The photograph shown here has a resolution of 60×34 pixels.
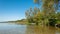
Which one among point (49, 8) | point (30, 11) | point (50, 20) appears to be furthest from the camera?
point (30, 11)

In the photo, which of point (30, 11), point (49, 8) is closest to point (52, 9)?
point (49, 8)

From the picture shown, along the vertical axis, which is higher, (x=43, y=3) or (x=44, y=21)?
(x=43, y=3)

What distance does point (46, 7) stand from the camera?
32.2 m

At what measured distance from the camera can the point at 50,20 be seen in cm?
3466

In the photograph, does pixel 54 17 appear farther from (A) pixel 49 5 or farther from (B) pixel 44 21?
(A) pixel 49 5

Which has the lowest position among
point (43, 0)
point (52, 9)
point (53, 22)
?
point (53, 22)

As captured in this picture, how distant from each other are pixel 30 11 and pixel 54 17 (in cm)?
1801

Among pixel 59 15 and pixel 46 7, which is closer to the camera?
pixel 46 7

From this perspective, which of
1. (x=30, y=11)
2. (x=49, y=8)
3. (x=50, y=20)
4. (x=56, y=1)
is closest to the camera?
(x=56, y=1)

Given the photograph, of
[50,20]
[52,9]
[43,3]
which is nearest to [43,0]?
[43,3]

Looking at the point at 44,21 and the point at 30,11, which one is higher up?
the point at 30,11

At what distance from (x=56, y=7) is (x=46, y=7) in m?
2.40

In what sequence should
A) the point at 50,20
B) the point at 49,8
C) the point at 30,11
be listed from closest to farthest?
1. the point at 49,8
2. the point at 50,20
3. the point at 30,11

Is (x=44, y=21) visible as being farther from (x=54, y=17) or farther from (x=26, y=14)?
(x=26, y=14)
